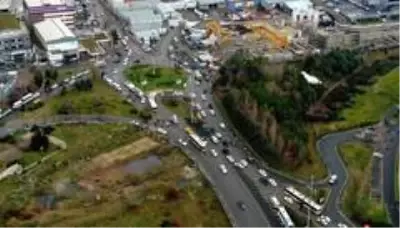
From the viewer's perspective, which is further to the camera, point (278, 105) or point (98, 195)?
point (278, 105)

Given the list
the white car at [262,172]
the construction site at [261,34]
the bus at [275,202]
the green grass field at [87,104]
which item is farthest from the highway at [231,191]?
the construction site at [261,34]

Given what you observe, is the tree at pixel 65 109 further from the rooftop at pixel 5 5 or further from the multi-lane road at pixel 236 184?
the rooftop at pixel 5 5

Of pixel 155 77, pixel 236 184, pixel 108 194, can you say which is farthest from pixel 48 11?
pixel 236 184

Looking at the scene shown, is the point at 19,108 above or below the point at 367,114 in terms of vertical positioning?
above

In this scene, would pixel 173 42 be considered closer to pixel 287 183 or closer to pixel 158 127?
pixel 158 127

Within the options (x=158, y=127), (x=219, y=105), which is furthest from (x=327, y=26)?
(x=158, y=127)

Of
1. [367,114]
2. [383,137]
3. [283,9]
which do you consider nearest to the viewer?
[383,137]

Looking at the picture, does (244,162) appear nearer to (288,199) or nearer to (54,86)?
(288,199)
